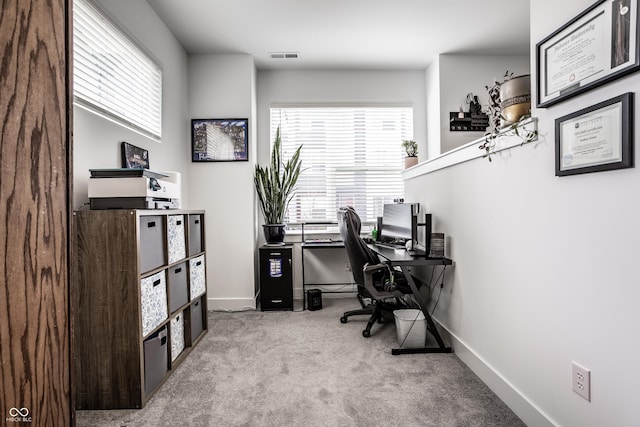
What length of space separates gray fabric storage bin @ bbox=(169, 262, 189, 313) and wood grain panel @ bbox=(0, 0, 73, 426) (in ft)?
4.90

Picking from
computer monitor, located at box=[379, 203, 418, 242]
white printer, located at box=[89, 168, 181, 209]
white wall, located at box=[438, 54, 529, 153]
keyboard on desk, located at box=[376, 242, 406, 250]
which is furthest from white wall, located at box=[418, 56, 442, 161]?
white printer, located at box=[89, 168, 181, 209]

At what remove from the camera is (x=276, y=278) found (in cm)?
375

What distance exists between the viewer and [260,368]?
239 cm

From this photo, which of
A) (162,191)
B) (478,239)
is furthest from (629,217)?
(162,191)

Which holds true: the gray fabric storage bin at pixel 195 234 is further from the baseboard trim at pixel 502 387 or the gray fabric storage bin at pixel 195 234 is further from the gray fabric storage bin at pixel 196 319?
the baseboard trim at pixel 502 387

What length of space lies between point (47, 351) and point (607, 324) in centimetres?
172

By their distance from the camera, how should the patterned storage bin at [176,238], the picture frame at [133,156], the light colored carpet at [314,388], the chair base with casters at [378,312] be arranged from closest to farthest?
1. the light colored carpet at [314,388]
2. the patterned storage bin at [176,238]
3. the picture frame at [133,156]
4. the chair base with casters at [378,312]

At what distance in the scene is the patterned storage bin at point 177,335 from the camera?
2.41 m

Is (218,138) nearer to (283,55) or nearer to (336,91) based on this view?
(283,55)

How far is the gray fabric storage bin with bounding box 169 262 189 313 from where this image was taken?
2389 mm

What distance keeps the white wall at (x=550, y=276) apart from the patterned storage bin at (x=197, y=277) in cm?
203

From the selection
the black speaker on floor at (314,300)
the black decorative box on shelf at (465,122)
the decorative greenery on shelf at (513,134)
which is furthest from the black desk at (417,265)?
the black decorative box on shelf at (465,122)

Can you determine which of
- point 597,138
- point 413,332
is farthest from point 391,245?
point 597,138

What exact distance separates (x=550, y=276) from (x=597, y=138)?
62 centimetres
